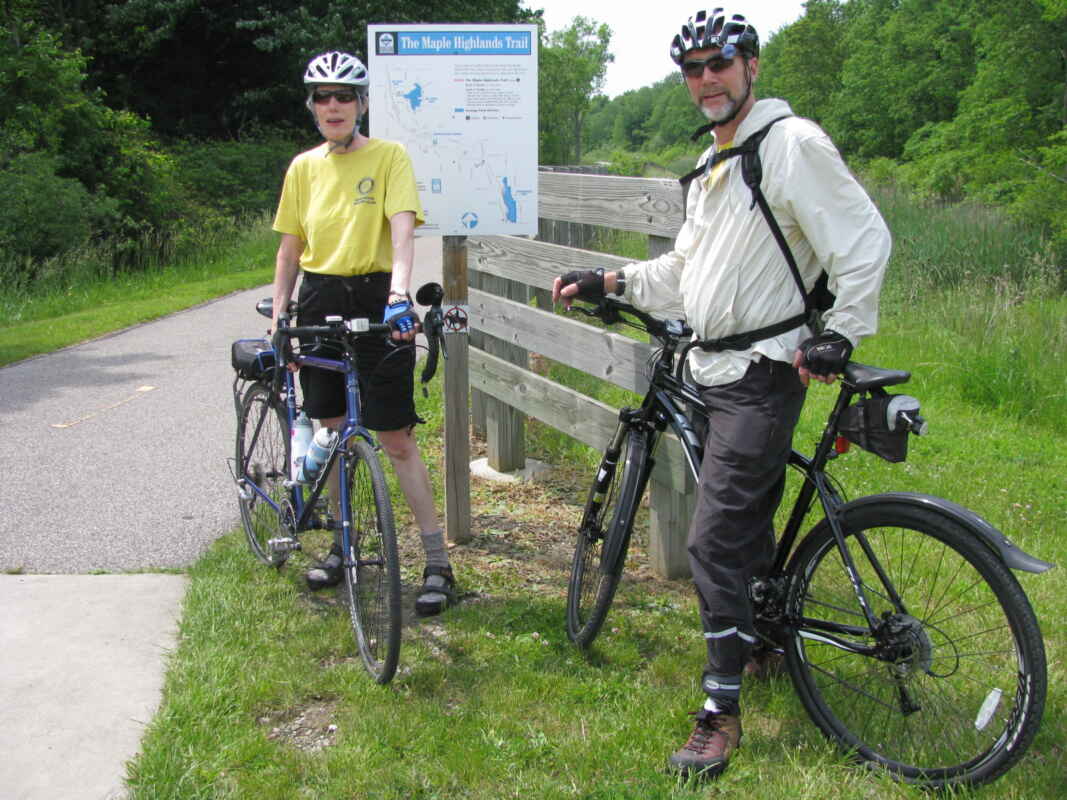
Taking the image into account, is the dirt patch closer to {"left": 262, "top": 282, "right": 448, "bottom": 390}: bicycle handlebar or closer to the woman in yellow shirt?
the woman in yellow shirt

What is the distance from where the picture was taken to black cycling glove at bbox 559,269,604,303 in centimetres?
368

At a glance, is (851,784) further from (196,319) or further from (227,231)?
(227,231)

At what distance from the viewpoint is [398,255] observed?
4047 millimetres

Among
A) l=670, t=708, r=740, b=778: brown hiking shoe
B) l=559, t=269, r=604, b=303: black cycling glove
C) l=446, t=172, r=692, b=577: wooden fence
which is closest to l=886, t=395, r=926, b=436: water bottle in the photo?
l=670, t=708, r=740, b=778: brown hiking shoe

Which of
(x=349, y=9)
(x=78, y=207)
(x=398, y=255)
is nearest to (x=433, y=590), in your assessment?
(x=398, y=255)

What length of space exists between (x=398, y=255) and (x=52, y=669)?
1.97 metres

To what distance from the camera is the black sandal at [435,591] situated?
14.5 feet

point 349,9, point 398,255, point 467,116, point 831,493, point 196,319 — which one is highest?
point 349,9

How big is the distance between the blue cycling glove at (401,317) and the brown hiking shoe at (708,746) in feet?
5.22

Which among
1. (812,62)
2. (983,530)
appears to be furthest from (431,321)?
(812,62)

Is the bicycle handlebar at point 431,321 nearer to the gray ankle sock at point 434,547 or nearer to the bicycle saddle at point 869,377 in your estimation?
the gray ankle sock at point 434,547

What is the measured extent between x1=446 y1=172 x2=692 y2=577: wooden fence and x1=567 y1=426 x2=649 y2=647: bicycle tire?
508 millimetres

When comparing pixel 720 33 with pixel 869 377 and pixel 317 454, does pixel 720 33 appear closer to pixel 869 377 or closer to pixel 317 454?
pixel 869 377

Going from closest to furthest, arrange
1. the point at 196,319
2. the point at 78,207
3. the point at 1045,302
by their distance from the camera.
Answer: the point at 1045,302 < the point at 196,319 < the point at 78,207
